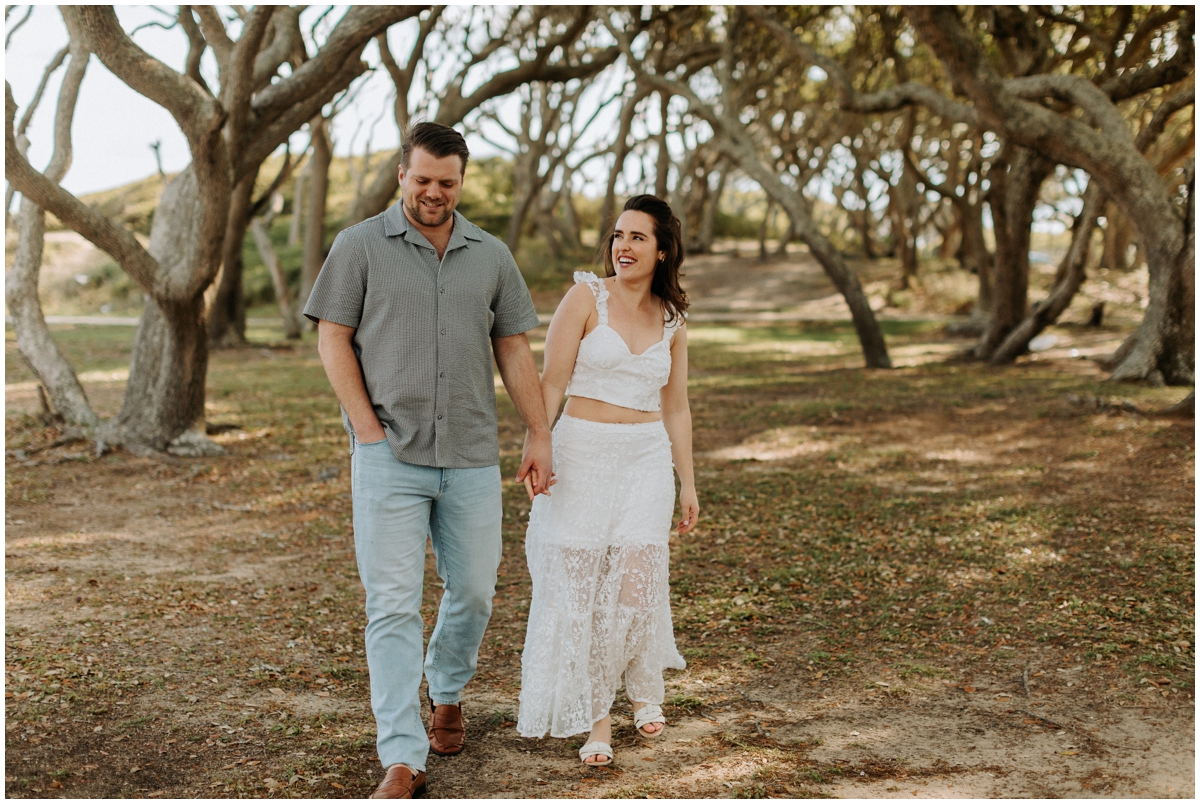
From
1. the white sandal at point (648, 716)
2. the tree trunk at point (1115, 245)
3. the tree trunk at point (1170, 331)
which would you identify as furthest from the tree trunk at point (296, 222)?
the white sandal at point (648, 716)

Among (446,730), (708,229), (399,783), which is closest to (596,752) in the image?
(446,730)

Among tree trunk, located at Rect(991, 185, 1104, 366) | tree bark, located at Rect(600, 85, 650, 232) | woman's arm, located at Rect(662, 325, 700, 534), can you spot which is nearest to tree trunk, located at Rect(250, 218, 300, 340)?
tree bark, located at Rect(600, 85, 650, 232)

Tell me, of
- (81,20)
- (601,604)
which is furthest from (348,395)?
(81,20)

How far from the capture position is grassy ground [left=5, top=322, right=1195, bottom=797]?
12.9 ft

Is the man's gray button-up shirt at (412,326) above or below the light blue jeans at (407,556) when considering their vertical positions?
above

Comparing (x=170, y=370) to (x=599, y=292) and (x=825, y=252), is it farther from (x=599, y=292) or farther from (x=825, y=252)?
(x=825, y=252)

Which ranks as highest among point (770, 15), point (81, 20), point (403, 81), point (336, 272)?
point (770, 15)

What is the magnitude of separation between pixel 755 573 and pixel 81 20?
6520 millimetres

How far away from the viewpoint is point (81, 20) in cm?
786

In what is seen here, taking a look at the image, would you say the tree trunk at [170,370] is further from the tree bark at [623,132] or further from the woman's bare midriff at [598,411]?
the tree bark at [623,132]

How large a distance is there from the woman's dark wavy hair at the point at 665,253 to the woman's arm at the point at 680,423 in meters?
0.11

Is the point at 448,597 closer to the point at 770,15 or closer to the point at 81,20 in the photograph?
the point at 81,20

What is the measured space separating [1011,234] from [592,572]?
49.3 feet

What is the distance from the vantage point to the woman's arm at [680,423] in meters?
4.22
